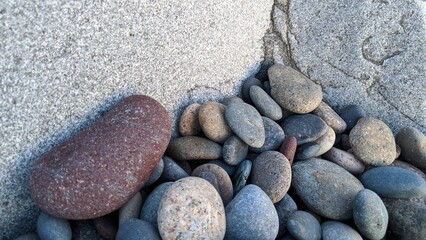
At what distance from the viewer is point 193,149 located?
1784mm

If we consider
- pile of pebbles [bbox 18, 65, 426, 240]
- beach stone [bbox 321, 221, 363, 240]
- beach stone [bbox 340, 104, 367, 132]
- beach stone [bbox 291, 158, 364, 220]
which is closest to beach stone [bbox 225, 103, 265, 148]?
pile of pebbles [bbox 18, 65, 426, 240]

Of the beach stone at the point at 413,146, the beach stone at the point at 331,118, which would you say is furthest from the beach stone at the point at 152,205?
the beach stone at the point at 413,146

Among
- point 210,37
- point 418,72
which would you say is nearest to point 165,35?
point 210,37

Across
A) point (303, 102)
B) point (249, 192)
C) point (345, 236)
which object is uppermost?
point (303, 102)

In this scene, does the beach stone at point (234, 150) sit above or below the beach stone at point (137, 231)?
above

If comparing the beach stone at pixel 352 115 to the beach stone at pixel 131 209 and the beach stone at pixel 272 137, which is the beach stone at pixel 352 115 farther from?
the beach stone at pixel 131 209

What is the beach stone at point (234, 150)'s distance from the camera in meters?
1.77

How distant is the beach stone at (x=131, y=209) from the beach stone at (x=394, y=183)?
3.21 feet

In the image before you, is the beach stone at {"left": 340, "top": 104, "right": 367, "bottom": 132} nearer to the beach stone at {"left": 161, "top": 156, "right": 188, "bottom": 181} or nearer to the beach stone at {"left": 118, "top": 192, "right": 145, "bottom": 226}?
the beach stone at {"left": 161, "top": 156, "right": 188, "bottom": 181}

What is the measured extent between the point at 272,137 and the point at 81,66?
87 cm

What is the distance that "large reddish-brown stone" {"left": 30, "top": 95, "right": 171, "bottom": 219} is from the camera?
1.39m

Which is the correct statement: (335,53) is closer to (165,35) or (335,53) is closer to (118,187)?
(165,35)

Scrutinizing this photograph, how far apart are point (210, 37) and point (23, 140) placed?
0.95m

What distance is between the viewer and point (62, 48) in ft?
4.78
